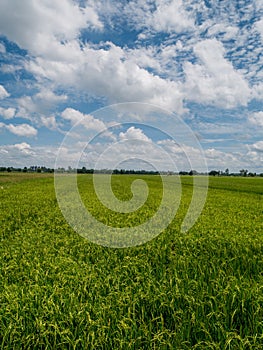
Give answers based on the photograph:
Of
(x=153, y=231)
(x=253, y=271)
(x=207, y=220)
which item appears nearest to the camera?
(x=253, y=271)

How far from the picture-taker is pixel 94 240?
27.6ft

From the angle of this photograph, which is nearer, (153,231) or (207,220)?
(153,231)

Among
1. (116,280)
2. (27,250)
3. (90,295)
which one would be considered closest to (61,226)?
(27,250)

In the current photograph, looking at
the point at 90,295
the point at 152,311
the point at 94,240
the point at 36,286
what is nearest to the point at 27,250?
the point at 94,240

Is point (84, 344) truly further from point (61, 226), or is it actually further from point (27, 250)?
point (61, 226)

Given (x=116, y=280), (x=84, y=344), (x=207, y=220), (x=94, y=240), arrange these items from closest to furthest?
(x=84, y=344) → (x=116, y=280) → (x=94, y=240) → (x=207, y=220)

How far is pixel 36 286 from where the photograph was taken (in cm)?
489

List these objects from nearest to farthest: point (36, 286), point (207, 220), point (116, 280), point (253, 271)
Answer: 1. point (36, 286)
2. point (116, 280)
3. point (253, 271)
4. point (207, 220)

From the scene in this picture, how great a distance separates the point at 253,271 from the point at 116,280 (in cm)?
289

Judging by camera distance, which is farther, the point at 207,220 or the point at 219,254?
the point at 207,220

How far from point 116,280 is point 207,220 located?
7328 millimetres

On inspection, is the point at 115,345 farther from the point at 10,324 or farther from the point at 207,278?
the point at 207,278

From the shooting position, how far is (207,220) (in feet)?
39.5

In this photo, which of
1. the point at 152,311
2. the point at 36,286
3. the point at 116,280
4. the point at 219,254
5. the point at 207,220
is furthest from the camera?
the point at 207,220
